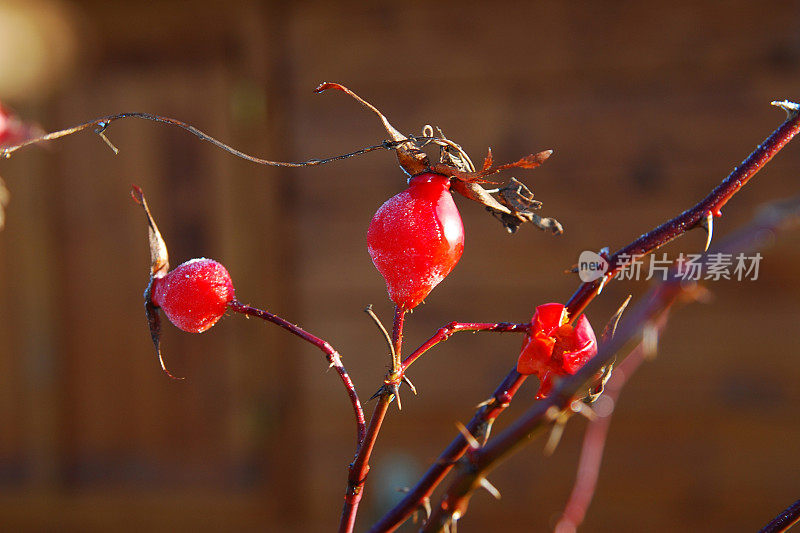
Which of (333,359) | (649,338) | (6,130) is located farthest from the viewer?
(6,130)

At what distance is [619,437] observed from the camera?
1.91 meters

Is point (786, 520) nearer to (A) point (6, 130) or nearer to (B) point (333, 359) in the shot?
(B) point (333, 359)

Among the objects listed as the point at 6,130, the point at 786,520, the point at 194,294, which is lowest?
the point at 786,520

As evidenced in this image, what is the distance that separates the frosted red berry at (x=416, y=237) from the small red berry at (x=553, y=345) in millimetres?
43

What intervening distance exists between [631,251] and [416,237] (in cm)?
8

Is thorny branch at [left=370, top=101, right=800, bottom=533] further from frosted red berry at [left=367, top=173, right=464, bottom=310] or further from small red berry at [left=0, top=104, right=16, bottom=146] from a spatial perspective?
small red berry at [left=0, top=104, right=16, bottom=146]

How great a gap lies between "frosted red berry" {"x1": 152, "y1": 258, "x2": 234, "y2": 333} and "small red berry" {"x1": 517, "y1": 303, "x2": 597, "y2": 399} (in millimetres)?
132

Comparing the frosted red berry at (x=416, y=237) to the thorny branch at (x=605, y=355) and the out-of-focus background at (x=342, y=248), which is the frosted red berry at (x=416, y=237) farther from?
the out-of-focus background at (x=342, y=248)

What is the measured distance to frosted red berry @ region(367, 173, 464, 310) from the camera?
290 millimetres

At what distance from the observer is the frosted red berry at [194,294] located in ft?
1.02

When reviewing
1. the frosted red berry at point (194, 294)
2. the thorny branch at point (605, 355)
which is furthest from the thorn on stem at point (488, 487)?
the frosted red berry at point (194, 294)

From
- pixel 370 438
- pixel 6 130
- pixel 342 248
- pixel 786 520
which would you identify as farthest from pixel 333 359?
pixel 342 248

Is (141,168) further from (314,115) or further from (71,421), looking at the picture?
(71,421)

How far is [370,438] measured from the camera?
267mm
